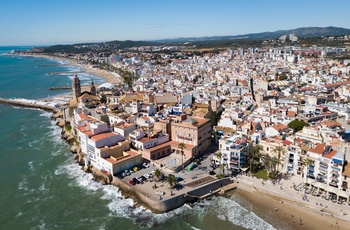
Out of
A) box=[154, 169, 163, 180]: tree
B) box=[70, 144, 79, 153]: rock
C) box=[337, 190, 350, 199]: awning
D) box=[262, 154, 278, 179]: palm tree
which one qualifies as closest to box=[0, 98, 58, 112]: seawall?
box=[70, 144, 79, 153]: rock

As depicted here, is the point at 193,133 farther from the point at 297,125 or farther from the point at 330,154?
the point at 330,154

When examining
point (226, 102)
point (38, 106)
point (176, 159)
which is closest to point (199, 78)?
point (226, 102)

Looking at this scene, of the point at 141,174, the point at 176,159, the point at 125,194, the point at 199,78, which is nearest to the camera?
the point at 125,194

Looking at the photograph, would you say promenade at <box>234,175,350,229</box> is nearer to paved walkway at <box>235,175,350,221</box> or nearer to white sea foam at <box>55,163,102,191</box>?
paved walkway at <box>235,175,350,221</box>

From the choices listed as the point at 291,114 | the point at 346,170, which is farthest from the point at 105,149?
the point at 291,114

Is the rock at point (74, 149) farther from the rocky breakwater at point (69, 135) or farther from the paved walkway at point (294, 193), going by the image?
the paved walkway at point (294, 193)

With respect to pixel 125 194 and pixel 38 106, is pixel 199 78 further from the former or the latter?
pixel 125 194

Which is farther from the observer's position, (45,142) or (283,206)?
(45,142)
